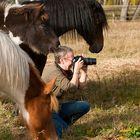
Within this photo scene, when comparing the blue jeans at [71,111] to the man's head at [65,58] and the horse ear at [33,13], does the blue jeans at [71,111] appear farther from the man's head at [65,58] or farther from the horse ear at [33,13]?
the horse ear at [33,13]

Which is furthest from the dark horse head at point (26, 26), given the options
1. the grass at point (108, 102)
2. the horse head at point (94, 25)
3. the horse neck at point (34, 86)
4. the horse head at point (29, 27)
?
the horse neck at point (34, 86)

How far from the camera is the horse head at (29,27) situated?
20.1ft

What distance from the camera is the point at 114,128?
568 cm

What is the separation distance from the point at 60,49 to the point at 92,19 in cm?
136

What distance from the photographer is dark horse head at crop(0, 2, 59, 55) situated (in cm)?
612

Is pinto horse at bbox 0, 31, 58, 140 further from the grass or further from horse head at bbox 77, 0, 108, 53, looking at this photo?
horse head at bbox 77, 0, 108, 53

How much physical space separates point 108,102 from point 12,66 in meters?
3.30

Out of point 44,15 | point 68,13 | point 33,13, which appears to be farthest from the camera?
point 68,13

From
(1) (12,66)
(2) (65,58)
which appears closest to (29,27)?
(2) (65,58)

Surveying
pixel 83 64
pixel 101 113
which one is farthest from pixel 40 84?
pixel 101 113

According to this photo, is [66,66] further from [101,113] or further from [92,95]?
[92,95]

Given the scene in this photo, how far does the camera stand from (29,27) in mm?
6129

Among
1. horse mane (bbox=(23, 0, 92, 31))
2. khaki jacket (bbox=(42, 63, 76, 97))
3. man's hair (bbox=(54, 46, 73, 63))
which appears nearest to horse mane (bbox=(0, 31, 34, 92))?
khaki jacket (bbox=(42, 63, 76, 97))

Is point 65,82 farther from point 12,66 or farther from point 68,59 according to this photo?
point 12,66
